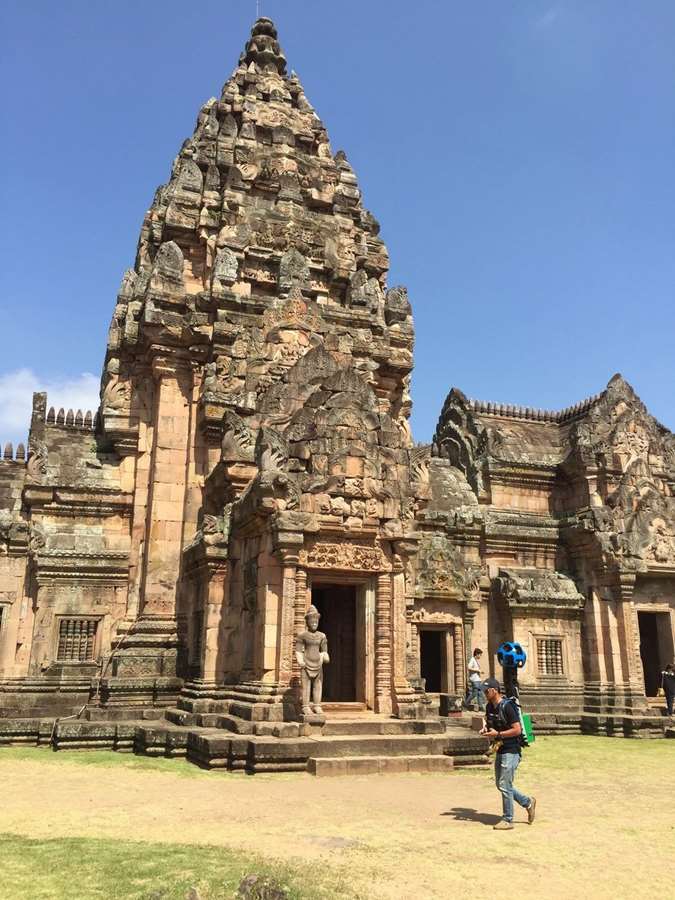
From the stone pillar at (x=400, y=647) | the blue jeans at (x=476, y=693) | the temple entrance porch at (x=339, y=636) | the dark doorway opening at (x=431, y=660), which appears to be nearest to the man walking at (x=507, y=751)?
the stone pillar at (x=400, y=647)

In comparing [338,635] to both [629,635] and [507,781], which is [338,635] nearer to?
[507,781]

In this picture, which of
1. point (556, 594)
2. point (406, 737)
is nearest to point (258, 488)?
point (406, 737)

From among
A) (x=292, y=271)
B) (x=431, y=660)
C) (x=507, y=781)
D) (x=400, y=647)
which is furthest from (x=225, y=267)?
(x=507, y=781)

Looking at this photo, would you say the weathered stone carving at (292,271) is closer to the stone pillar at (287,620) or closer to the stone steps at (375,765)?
the stone pillar at (287,620)

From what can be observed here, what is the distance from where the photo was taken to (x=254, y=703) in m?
13.1

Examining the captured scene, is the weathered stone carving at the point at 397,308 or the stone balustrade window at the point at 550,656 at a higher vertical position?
the weathered stone carving at the point at 397,308

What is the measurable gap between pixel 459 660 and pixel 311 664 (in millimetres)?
9447

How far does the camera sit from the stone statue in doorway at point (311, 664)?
12938 mm

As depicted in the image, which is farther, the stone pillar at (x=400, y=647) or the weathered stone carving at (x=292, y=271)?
the weathered stone carving at (x=292, y=271)

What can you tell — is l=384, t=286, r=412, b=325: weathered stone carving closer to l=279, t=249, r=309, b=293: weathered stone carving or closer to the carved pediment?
l=279, t=249, r=309, b=293: weathered stone carving

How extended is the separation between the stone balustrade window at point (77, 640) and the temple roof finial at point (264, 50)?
826 inches

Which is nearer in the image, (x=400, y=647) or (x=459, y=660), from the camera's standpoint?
(x=400, y=647)

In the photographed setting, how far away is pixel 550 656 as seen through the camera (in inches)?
893

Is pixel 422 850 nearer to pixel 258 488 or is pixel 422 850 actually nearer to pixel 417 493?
pixel 258 488
